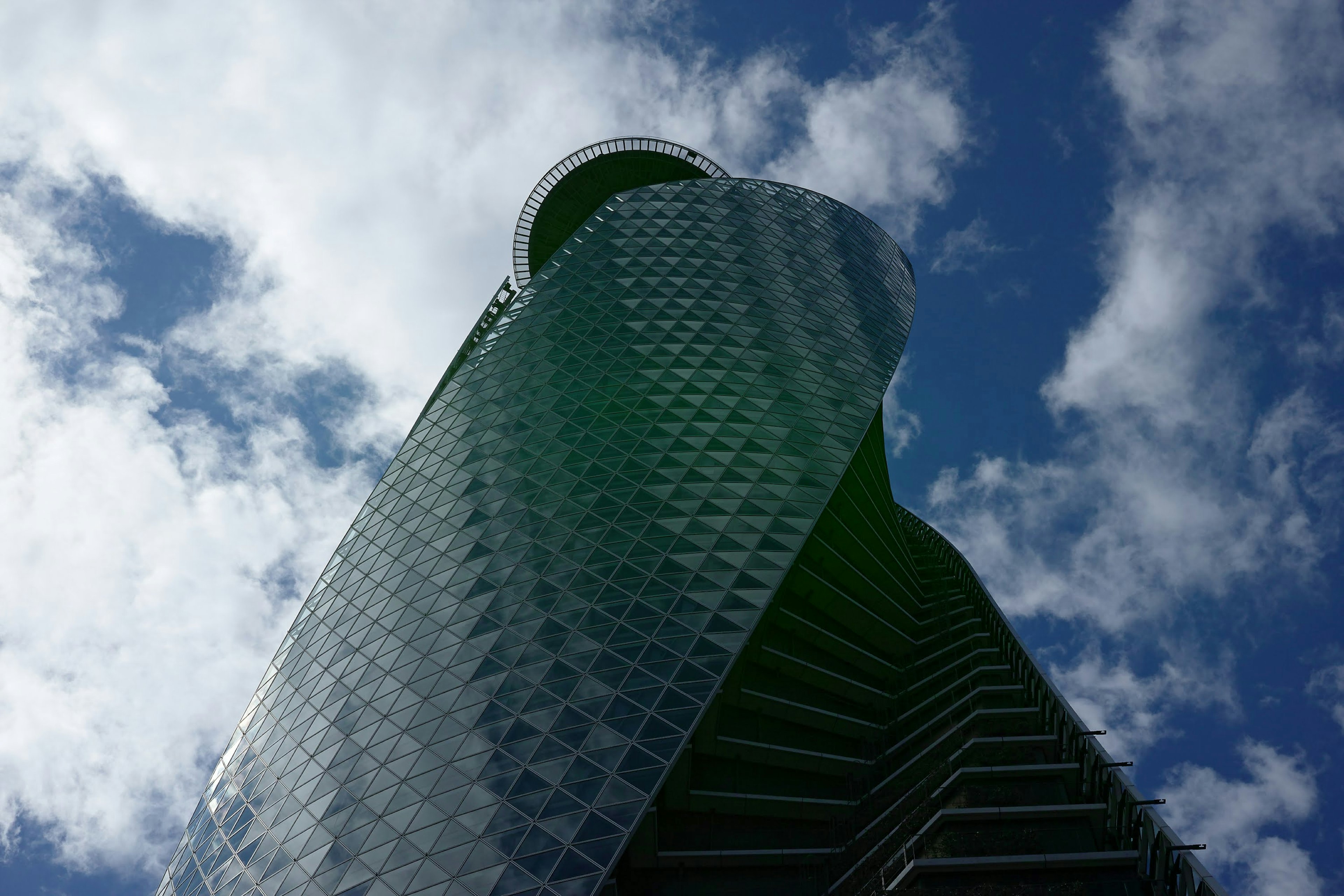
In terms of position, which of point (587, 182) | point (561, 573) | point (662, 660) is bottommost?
point (662, 660)

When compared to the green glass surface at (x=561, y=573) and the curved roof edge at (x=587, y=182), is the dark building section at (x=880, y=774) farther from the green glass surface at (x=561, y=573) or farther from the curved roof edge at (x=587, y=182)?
the curved roof edge at (x=587, y=182)

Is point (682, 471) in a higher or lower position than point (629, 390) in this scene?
lower

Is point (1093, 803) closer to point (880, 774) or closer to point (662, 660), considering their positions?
point (880, 774)

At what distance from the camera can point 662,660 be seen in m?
29.9

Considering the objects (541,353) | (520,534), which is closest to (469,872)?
(520,534)

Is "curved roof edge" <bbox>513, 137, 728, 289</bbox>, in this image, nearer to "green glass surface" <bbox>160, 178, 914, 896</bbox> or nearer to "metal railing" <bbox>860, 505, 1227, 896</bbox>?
"green glass surface" <bbox>160, 178, 914, 896</bbox>

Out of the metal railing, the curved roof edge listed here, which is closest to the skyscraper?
the metal railing

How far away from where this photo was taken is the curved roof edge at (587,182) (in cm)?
6681

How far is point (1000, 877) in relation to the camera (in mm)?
22438

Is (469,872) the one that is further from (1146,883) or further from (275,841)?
(1146,883)

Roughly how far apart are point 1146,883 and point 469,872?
722 inches

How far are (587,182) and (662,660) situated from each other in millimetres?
47767

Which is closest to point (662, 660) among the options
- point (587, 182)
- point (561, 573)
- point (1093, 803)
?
point (561, 573)

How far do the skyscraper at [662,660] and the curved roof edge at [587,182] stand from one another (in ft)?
55.5
